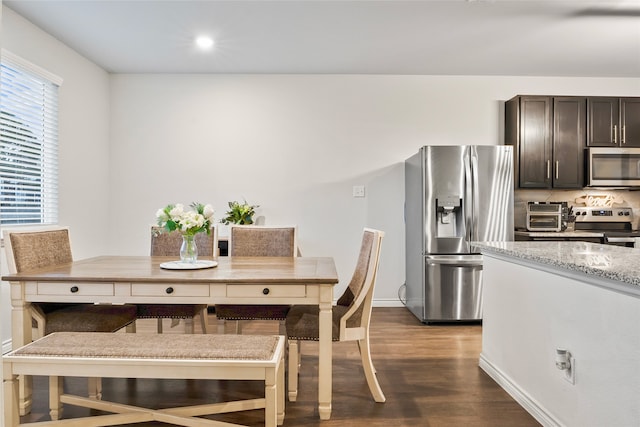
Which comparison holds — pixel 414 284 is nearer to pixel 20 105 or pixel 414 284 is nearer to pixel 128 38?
pixel 128 38

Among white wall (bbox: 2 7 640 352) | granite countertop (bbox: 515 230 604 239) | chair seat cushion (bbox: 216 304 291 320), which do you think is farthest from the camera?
white wall (bbox: 2 7 640 352)

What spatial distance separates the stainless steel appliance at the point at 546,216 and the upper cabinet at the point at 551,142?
0.20m

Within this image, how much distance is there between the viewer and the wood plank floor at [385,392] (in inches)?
82.1

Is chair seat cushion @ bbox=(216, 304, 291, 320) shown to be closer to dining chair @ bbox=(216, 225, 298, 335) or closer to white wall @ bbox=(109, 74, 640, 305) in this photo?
dining chair @ bbox=(216, 225, 298, 335)

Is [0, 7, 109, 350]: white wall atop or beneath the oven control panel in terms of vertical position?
atop

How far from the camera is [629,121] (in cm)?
407

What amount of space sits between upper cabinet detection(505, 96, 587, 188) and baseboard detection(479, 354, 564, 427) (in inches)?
83.2

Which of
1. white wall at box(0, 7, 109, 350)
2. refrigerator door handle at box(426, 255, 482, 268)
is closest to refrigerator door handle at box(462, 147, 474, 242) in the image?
refrigerator door handle at box(426, 255, 482, 268)

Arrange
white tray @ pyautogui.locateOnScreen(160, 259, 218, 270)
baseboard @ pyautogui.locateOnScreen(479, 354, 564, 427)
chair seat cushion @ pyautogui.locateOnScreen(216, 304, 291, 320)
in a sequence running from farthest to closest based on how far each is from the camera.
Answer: chair seat cushion @ pyautogui.locateOnScreen(216, 304, 291, 320), white tray @ pyautogui.locateOnScreen(160, 259, 218, 270), baseboard @ pyautogui.locateOnScreen(479, 354, 564, 427)

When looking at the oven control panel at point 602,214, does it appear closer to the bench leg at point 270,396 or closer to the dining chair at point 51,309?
the bench leg at point 270,396

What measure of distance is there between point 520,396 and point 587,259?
886mm

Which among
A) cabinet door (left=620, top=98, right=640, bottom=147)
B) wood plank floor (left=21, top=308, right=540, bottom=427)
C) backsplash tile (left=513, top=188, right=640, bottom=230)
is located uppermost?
cabinet door (left=620, top=98, right=640, bottom=147)

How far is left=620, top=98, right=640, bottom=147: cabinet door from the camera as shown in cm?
406

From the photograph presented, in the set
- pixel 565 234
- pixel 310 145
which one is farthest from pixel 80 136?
pixel 565 234
